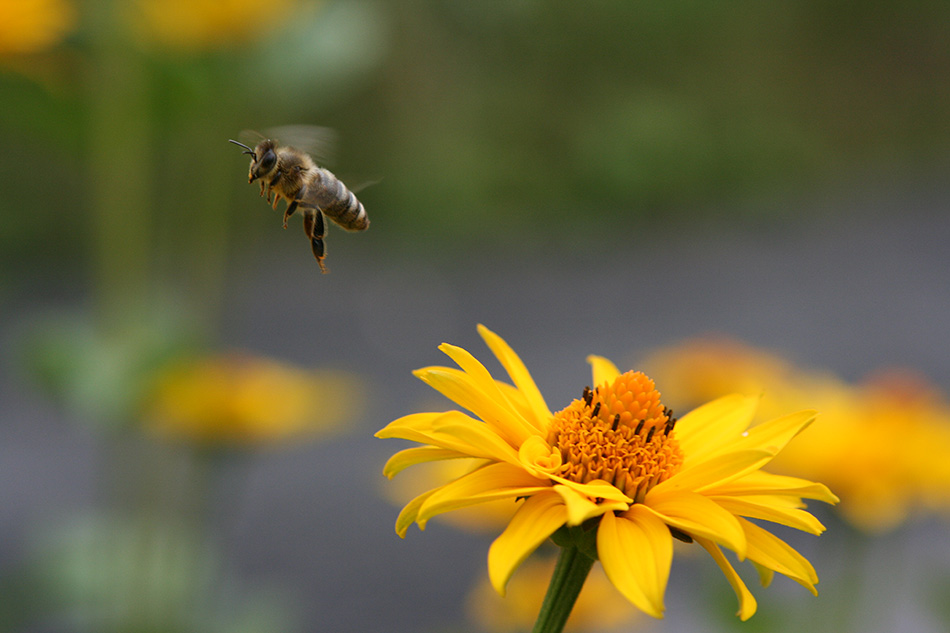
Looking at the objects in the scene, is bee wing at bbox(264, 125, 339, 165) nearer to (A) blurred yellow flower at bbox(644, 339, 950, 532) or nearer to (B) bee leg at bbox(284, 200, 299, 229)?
(B) bee leg at bbox(284, 200, 299, 229)

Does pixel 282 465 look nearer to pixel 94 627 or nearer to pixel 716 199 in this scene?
pixel 94 627

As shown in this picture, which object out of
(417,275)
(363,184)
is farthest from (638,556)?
(417,275)

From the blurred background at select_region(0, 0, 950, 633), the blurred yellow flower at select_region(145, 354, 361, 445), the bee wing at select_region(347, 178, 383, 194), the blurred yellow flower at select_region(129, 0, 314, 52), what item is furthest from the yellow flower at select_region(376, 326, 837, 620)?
the blurred yellow flower at select_region(129, 0, 314, 52)

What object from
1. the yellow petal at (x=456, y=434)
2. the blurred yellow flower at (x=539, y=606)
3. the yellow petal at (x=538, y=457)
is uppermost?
the yellow petal at (x=538, y=457)

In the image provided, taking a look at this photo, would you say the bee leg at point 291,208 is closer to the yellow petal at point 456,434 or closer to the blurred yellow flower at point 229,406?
the yellow petal at point 456,434

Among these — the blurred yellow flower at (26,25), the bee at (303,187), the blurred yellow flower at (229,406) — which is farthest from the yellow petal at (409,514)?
the blurred yellow flower at (229,406)

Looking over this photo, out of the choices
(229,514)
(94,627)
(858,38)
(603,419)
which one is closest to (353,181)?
(603,419)

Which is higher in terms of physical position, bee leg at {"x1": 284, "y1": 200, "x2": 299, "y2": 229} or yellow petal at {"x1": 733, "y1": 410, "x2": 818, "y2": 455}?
bee leg at {"x1": 284, "y1": 200, "x2": 299, "y2": 229}

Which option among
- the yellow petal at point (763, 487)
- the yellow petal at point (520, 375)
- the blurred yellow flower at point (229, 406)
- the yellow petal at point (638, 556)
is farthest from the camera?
the blurred yellow flower at point (229, 406)
